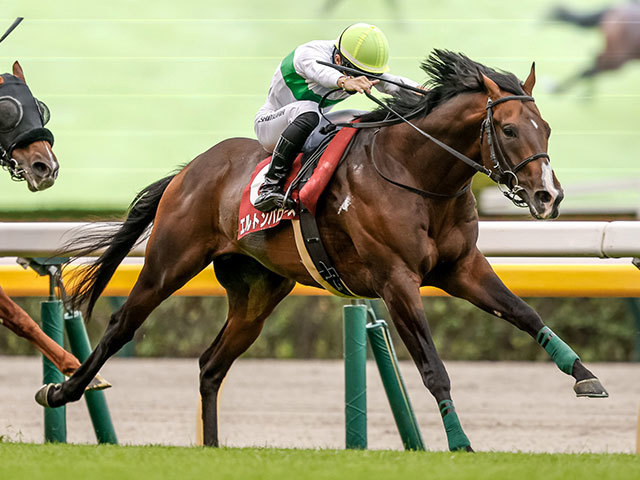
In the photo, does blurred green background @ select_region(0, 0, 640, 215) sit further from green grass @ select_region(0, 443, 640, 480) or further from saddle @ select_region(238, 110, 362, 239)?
green grass @ select_region(0, 443, 640, 480)

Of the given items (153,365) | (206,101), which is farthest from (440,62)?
(153,365)

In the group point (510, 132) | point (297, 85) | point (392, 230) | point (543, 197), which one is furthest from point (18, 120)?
point (543, 197)

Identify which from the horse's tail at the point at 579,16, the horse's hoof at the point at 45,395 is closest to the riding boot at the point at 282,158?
the horse's hoof at the point at 45,395

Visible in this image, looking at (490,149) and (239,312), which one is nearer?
(490,149)

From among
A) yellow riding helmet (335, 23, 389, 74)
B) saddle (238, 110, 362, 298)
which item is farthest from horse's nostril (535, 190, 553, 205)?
yellow riding helmet (335, 23, 389, 74)

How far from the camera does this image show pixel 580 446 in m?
5.55

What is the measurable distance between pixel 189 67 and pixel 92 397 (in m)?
1.88

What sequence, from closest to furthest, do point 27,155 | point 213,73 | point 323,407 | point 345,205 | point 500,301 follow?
point 500,301
point 345,205
point 27,155
point 213,73
point 323,407

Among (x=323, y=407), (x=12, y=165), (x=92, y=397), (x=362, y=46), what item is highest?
(x=362, y=46)

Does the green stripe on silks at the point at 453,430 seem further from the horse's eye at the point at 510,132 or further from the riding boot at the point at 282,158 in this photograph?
the riding boot at the point at 282,158

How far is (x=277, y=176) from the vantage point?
4543 millimetres

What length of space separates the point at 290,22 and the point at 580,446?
8.68ft

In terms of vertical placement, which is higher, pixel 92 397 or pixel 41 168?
pixel 41 168

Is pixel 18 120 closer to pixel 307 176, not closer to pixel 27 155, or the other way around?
pixel 27 155
